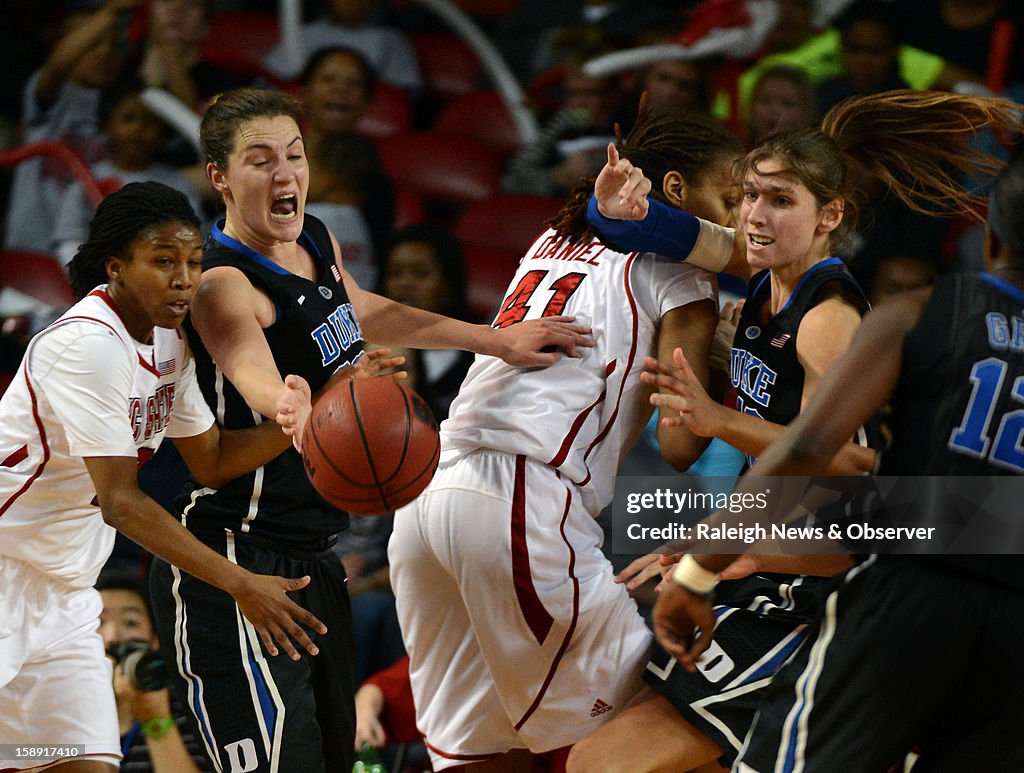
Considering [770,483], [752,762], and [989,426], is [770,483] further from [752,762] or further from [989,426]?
[752,762]

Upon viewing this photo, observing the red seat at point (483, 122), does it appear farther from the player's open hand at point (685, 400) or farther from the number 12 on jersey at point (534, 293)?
the player's open hand at point (685, 400)

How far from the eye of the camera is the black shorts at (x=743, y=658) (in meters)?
3.36

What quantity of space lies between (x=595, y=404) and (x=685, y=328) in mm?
317

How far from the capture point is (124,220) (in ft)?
11.0

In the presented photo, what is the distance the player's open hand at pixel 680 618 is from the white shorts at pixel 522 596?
2.51ft

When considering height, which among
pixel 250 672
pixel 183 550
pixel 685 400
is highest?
pixel 685 400

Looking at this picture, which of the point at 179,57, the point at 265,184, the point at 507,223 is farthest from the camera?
the point at 179,57

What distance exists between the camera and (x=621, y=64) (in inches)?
273

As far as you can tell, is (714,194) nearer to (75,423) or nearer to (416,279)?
(75,423)

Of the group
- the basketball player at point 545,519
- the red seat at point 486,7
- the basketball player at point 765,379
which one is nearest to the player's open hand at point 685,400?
the basketball player at point 765,379

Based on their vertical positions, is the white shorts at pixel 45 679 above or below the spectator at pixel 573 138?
below

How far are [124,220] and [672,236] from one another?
1.41 metres

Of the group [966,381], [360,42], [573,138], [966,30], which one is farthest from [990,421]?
[360,42]

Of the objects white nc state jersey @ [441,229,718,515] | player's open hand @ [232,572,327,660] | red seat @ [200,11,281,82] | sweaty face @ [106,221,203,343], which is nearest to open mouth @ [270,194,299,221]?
sweaty face @ [106,221,203,343]
